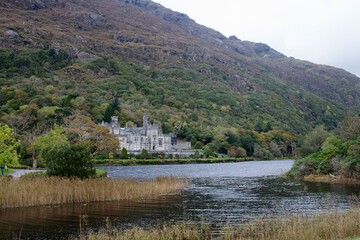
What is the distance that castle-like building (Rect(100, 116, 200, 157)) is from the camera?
104 meters

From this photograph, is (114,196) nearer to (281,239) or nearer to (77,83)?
(281,239)

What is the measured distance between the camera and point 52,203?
21734mm

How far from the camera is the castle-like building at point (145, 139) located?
104 meters

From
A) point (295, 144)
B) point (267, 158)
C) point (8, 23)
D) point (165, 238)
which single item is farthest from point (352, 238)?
point (8, 23)

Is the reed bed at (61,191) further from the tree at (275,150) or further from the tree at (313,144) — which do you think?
the tree at (275,150)

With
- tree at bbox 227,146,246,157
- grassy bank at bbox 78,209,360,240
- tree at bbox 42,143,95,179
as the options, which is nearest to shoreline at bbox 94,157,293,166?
tree at bbox 227,146,246,157

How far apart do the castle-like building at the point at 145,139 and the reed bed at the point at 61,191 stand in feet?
Answer: 252

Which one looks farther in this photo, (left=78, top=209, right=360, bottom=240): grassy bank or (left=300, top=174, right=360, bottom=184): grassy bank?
(left=300, top=174, right=360, bottom=184): grassy bank

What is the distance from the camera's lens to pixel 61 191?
72.8ft

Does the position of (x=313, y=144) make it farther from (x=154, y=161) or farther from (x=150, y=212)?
(x=150, y=212)

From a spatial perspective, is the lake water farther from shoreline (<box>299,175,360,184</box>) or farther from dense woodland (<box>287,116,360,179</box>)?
dense woodland (<box>287,116,360,179</box>)

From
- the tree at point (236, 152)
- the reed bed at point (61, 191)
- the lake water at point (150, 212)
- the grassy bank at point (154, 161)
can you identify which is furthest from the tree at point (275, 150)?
the reed bed at point (61, 191)

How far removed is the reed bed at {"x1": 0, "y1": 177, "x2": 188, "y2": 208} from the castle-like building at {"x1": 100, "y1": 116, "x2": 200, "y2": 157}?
76.8 m

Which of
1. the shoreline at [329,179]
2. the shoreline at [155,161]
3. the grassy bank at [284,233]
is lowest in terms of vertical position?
the shoreline at [155,161]
